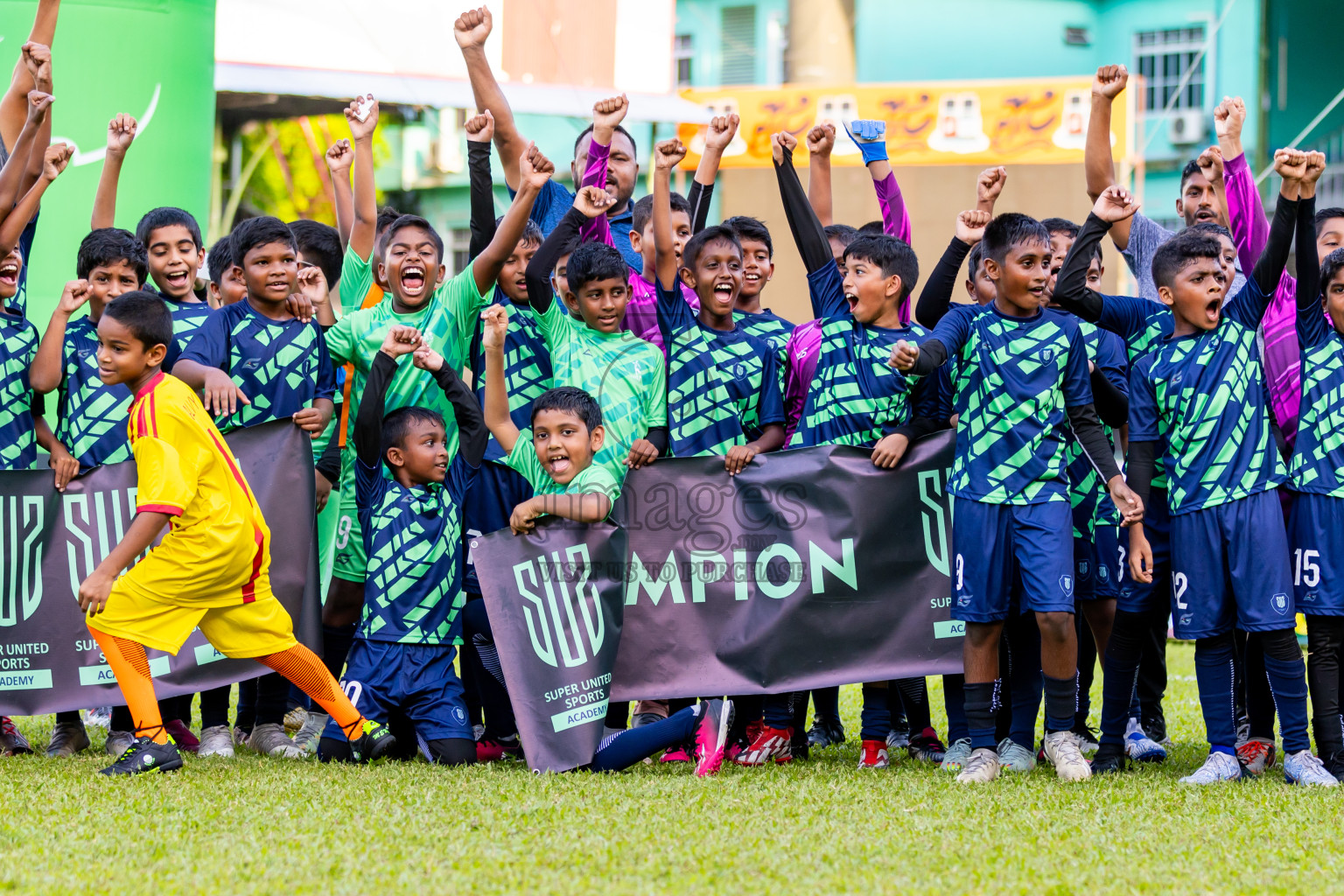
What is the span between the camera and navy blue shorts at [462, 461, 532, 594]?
6074mm

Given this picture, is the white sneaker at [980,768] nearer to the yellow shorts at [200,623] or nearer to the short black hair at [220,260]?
the yellow shorts at [200,623]

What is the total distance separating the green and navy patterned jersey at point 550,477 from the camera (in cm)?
558

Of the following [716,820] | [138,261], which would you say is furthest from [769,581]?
[138,261]

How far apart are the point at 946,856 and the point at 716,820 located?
0.76 metres

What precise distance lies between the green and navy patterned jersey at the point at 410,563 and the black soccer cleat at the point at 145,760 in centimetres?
90

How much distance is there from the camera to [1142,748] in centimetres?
595

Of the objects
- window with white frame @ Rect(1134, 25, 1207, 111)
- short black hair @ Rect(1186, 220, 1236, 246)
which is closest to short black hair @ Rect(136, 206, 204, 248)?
short black hair @ Rect(1186, 220, 1236, 246)

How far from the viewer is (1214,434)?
5215 mm

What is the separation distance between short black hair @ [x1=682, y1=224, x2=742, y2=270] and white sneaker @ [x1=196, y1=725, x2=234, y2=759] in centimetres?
287

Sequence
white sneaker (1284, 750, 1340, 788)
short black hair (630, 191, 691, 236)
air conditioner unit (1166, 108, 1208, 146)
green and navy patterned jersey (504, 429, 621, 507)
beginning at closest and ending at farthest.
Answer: white sneaker (1284, 750, 1340, 788), green and navy patterned jersey (504, 429, 621, 507), short black hair (630, 191, 691, 236), air conditioner unit (1166, 108, 1208, 146)

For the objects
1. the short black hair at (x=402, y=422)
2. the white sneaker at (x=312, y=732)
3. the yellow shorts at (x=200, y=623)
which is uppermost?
the short black hair at (x=402, y=422)

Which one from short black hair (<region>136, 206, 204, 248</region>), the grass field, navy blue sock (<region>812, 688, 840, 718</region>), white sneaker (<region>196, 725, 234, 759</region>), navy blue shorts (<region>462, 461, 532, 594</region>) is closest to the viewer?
the grass field

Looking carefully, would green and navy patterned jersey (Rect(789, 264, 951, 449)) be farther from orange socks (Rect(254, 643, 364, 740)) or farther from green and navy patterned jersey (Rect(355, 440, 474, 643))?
orange socks (Rect(254, 643, 364, 740))

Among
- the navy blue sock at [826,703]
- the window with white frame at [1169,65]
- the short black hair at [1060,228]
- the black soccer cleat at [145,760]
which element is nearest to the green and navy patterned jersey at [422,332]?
the black soccer cleat at [145,760]
